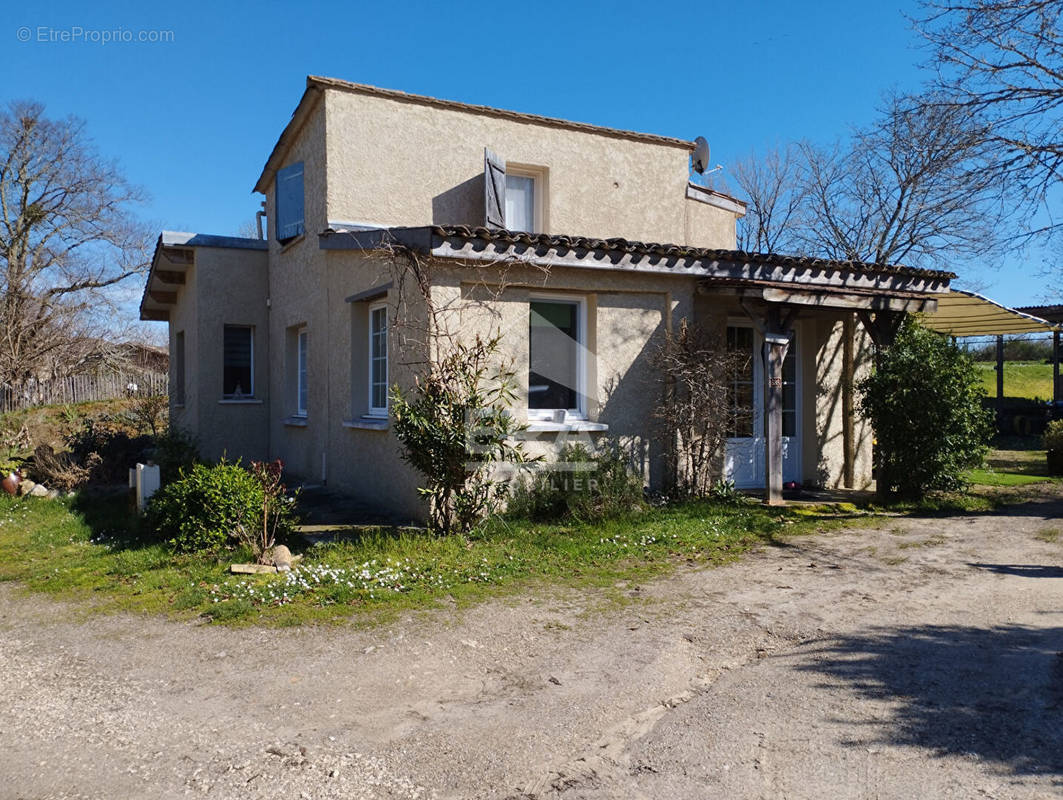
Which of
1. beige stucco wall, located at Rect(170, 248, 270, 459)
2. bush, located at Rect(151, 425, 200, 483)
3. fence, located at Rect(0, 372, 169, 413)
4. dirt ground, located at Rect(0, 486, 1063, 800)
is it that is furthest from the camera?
fence, located at Rect(0, 372, 169, 413)

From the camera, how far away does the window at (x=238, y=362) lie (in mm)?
13469

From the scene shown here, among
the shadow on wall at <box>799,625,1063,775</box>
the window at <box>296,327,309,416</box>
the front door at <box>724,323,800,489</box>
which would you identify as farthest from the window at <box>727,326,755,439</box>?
the window at <box>296,327,309,416</box>

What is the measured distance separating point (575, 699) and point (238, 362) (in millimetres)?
11029

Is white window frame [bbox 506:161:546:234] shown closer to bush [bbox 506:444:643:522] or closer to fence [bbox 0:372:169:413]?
bush [bbox 506:444:643:522]

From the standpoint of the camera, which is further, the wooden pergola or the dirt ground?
the wooden pergola

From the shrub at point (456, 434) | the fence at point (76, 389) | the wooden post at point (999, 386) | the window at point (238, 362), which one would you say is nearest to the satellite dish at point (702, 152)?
the shrub at point (456, 434)

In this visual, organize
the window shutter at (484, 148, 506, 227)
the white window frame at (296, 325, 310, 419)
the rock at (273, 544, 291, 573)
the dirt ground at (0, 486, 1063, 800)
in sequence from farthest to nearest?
the white window frame at (296, 325, 310, 419)
the window shutter at (484, 148, 506, 227)
the rock at (273, 544, 291, 573)
the dirt ground at (0, 486, 1063, 800)

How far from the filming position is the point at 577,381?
920 centimetres

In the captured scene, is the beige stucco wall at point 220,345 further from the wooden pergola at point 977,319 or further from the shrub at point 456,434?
the wooden pergola at point 977,319

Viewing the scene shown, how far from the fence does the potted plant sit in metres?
21.8

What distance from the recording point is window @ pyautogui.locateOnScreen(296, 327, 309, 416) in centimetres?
1244

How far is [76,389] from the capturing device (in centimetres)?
2658

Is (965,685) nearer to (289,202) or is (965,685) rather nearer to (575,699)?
(575,699)

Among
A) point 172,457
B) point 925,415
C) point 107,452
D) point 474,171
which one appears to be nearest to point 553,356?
point 474,171
